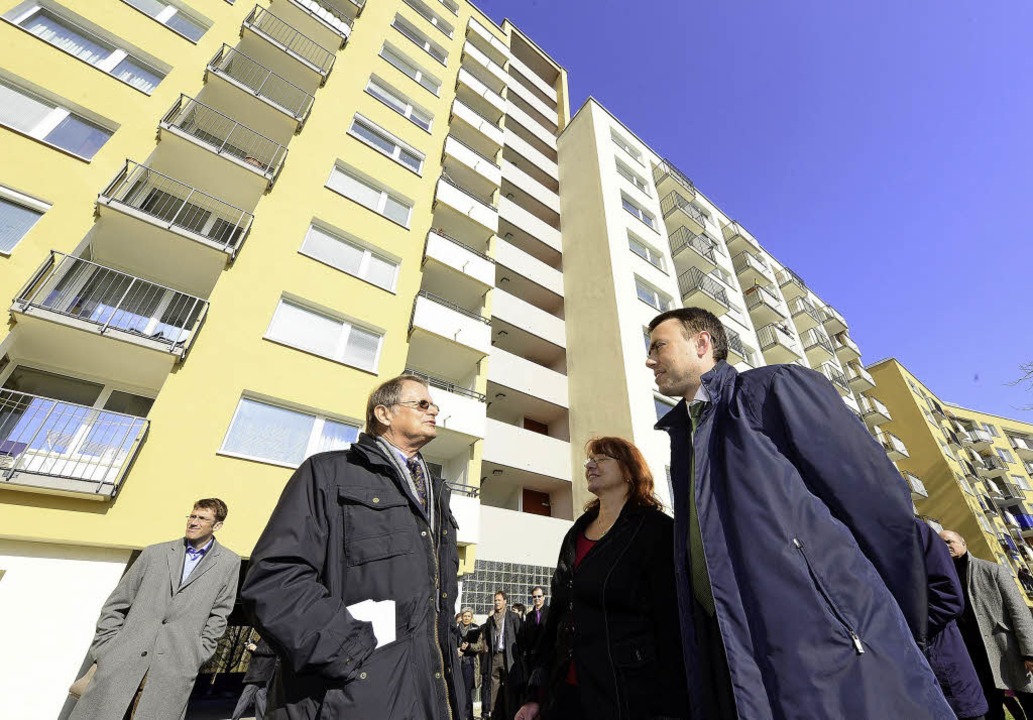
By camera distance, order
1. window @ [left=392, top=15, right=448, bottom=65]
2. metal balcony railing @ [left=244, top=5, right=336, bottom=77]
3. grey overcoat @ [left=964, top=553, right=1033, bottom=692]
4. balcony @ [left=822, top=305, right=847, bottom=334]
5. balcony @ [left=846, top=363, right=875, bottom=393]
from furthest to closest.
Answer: balcony @ [left=822, top=305, right=847, bottom=334] < balcony @ [left=846, top=363, right=875, bottom=393] < window @ [left=392, top=15, right=448, bottom=65] < metal balcony railing @ [left=244, top=5, right=336, bottom=77] < grey overcoat @ [left=964, top=553, right=1033, bottom=692]

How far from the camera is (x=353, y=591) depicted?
6.21 feet

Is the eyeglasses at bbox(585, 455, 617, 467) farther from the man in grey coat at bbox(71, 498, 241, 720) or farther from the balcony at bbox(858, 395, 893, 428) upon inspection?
the balcony at bbox(858, 395, 893, 428)

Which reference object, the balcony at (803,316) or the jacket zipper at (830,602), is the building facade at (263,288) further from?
the balcony at (803,316)

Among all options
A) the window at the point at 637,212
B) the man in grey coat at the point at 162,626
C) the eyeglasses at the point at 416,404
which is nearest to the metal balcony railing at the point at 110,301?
the man in grey coat at the point at 162,626

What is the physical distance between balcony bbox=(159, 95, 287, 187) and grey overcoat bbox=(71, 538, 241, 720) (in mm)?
9627

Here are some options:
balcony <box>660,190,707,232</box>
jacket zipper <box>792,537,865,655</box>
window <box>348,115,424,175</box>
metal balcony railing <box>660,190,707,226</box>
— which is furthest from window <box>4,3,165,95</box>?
metal balcony railing <box>660,190,707,226</box>

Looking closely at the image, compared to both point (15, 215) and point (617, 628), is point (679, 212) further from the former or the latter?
point (617, 628)

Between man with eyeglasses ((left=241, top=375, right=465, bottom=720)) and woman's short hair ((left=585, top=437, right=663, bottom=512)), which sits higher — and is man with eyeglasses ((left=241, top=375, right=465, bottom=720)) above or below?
below

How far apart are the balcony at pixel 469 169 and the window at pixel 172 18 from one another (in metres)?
7.66

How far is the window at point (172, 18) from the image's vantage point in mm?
11034

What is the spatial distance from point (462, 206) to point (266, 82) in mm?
6803

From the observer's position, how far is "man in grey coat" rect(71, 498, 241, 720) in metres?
3.42

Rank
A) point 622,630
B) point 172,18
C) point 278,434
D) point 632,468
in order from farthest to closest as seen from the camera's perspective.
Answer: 1. point 172,18
2. point 278,434
3. point 632,468
4. point 622,630

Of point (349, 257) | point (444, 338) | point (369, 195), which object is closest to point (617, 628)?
point (444, 338)
